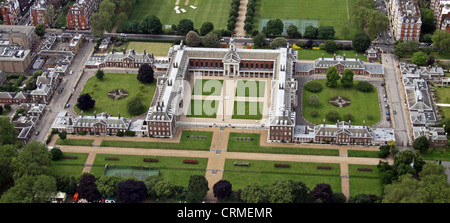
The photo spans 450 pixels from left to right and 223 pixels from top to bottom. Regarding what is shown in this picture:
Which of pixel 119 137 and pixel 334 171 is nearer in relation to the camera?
pixel 334 171

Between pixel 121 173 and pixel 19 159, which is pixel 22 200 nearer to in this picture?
pixel 19 159

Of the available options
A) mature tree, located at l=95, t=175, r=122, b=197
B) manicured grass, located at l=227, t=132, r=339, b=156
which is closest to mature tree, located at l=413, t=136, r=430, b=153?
manicured grass, located at l=227, t=132, r=339, b=156

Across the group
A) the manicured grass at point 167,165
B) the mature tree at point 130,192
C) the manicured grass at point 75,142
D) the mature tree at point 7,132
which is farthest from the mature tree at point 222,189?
the mature tree at point 7,132

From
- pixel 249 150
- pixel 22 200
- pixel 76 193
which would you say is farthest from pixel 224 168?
pixel 22 200

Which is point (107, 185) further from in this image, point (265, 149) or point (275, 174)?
point (265, 149)

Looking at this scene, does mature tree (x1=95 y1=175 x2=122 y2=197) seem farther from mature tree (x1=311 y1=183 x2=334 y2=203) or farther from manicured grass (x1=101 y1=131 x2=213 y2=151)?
mature tree (x1=311 y1=183 x2=334 y2=203)

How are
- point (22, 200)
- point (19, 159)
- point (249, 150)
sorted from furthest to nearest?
point (249, 150)
point (19, 159)
point (22, 200)
